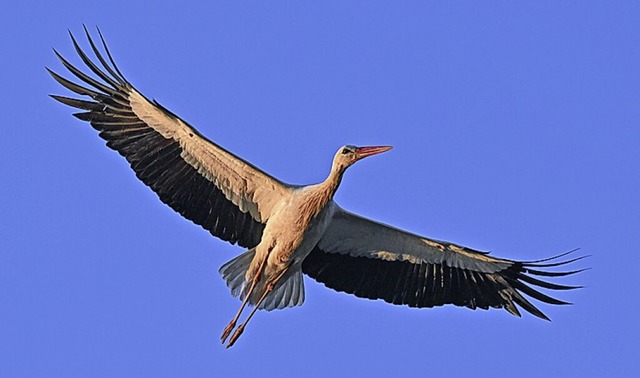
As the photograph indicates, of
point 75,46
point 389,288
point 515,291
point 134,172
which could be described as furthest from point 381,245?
point 75,46

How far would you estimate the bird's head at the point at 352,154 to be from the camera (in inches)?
545

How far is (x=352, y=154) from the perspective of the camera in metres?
13.9

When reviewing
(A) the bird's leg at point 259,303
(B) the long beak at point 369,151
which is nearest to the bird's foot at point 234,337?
(A) the bird's leg at point 259,303

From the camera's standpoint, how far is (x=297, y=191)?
45.6 feet

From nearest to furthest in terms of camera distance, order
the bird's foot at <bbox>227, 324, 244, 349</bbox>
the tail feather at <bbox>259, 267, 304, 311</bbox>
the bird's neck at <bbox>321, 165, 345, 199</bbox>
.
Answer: the bird's neck at <bbox>321, 165, 345, 199</bbox> → the bird's foot at <bbox>227, 324, 244, 349</bbox> → the tail feather at <bbox>259, 267, 304, 311</bbox>

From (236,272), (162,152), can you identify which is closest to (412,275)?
(236,272)

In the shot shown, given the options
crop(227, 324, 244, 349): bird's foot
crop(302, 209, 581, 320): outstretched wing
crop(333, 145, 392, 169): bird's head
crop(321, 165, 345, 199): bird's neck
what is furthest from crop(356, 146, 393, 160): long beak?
crop(227, 324, 244, 349): bird's foot

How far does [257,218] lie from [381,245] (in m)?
1.24

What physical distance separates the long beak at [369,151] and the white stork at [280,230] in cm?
1

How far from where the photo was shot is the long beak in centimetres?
1386

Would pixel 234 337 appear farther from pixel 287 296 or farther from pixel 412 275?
pixel 412 275

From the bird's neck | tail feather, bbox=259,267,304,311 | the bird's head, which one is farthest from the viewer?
tail feather, bbox=259,267,304,311

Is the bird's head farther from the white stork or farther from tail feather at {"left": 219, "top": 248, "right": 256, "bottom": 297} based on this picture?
tail feather at {"left": 219, "top": 248, "right": 256, "bottom": 297}

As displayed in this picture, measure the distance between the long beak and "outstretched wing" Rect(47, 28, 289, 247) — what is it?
0.73m
